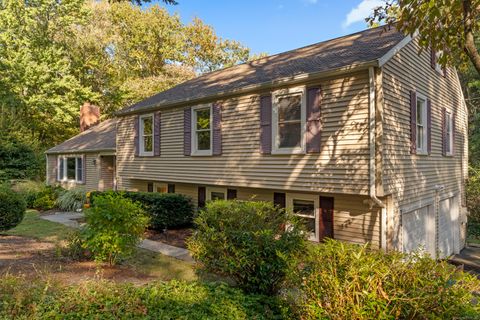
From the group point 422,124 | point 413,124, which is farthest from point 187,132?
point 422,124

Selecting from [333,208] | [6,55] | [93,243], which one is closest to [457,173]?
[333,208]

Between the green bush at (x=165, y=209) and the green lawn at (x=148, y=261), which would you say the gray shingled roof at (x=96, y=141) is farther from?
the green bush at (x=165, y=209)

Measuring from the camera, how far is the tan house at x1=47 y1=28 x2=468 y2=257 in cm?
785

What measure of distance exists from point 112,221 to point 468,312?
6397mm

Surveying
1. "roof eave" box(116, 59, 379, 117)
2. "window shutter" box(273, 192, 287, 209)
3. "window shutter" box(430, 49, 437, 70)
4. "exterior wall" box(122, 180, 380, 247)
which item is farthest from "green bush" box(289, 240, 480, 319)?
"window shutter" box(430, 49, 437, 70)

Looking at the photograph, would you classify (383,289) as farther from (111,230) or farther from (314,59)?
(314,59)

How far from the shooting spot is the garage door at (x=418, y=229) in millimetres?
9023

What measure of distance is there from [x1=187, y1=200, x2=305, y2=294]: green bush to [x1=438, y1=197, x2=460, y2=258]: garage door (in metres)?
8.26

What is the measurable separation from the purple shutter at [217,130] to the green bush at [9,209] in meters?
6.30

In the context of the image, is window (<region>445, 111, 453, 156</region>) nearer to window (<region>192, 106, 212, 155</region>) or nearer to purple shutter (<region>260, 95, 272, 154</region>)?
purple shutter (<region>260, 95, 272, 154</region>)

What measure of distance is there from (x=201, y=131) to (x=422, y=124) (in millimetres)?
7012

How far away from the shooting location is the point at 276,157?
9.30 meters

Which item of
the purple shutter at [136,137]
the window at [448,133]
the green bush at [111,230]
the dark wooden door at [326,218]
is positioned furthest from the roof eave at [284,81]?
the window at [448,133]

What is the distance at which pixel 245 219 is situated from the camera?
5.86 m
